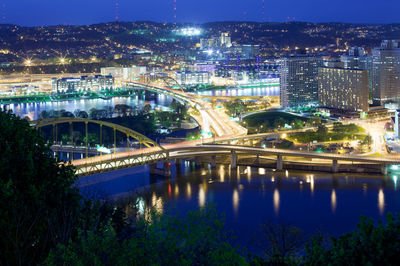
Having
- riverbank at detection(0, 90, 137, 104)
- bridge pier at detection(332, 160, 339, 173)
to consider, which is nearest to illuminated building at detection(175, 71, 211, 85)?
riverbank at detection(0, 90, 137, 104)

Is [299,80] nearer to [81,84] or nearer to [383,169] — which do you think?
[383,169]

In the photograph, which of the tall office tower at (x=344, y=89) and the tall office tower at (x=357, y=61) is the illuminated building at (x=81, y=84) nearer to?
the tall office tower at (x=357, y=61)

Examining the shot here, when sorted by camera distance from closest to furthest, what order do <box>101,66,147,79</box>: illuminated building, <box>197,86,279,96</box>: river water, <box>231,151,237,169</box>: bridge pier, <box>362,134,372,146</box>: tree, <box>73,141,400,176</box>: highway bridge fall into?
<box>73,141,400,176</box>: highway bridge < <box>231,151,237,169</box>: bridge pier < <box>362,134,372,146</box>: tree < <box>197,86,279,96</box>: river water < <box>101,66,147,79</box>: illuminated building

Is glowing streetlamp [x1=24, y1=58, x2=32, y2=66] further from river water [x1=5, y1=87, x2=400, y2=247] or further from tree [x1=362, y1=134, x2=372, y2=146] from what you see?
tree [x1=362, y1=134, x2=372, y2=146]

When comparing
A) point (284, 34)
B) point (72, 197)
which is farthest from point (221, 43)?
point (72, 197)

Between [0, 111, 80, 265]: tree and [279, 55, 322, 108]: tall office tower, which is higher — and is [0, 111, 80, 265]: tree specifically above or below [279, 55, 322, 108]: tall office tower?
below

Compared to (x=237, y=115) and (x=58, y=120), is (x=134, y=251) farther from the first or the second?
(x=237, y=115)
